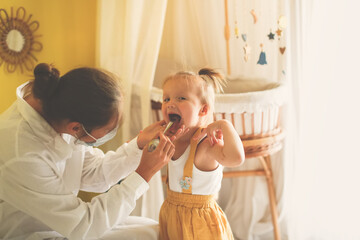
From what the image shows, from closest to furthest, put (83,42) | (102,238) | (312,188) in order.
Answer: (102,238)
(312,188)
(83,42)

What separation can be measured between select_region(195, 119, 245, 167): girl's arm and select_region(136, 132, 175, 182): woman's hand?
6.1 inches

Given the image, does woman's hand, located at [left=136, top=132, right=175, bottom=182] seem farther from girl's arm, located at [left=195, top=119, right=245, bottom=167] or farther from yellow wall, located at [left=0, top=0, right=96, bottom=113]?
yellow wall, located at [left=0, top=0, right=96, bottom=113]

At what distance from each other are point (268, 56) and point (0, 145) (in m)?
1.38

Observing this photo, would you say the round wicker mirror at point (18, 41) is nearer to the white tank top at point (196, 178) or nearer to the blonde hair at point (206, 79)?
the blonde hair at point (206, 79)

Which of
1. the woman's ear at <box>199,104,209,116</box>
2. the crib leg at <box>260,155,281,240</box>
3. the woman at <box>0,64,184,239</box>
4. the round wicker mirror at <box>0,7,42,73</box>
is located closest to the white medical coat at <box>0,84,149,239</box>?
the woman at <box>0,64,184,239</box>

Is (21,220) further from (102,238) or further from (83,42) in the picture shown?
(83,42)

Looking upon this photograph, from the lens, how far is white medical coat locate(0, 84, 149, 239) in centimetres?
100

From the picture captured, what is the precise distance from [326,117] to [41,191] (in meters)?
1.30

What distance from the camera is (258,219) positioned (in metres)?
2.07

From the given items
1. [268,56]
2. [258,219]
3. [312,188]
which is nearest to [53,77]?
[268,56]

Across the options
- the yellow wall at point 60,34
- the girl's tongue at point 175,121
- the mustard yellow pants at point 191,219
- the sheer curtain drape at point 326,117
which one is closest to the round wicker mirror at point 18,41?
the yellow wall at point 60,34

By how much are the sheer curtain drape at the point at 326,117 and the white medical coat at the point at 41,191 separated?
1.02 m

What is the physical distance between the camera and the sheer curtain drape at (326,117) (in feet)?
5.24

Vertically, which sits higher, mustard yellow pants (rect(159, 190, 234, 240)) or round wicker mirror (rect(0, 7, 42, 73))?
round wicker mirror (rect(0, 7, 42, 73))
